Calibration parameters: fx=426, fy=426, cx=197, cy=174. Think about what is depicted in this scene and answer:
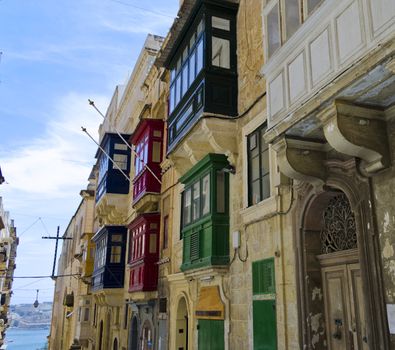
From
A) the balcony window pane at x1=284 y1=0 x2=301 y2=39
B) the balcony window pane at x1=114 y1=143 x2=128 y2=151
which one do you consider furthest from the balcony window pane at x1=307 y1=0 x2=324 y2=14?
the balcony window pane at x1=114 y1=143 x2=128 y2=151

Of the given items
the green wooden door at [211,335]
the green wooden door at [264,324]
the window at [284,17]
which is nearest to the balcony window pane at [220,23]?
the window at [284,17]

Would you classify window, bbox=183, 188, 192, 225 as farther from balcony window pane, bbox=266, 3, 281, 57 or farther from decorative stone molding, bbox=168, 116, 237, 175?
balcony window pane, bbox=266, 3, 281, 57

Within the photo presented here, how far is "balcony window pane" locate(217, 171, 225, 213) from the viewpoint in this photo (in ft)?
33.4

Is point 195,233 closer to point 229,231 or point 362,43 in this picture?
point 229,231

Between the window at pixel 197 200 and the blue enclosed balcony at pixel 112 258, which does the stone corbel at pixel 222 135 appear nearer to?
the window at pixel 197 200

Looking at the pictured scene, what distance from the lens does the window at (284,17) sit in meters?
6.19

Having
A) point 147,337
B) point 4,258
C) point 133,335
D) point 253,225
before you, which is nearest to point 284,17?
point 253,225

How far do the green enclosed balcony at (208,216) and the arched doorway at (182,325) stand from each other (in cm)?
202

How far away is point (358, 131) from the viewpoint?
5137 millimetres

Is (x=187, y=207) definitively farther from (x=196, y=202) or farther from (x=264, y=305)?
(x=264, y=305)

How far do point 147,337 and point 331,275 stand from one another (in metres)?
10.4

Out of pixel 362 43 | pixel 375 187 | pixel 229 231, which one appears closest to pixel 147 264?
pixel 229 231

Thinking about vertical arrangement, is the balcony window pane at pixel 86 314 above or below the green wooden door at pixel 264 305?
below

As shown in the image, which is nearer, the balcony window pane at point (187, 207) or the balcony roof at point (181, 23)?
the balcony roof at point (181, 23)
